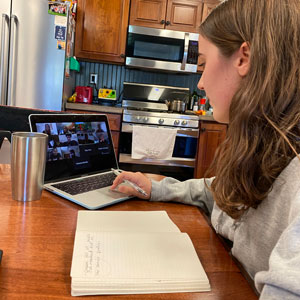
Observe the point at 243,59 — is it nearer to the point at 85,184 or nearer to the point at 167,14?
the point at 85,184

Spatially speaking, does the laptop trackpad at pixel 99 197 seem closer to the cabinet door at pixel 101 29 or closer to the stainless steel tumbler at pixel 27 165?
the stainless steel tumbler at pixel 27 165

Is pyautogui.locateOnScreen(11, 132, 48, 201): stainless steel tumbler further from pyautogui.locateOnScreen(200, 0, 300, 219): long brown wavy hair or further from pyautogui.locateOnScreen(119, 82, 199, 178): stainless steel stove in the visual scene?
pyautogui.locateOnScreen(119, 82, 199, 178): stainless steel stove

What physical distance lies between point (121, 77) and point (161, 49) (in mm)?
561

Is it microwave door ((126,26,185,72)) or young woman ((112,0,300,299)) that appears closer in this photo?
young woman ((112,0,300,299))

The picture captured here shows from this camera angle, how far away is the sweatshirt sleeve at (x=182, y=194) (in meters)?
0.91

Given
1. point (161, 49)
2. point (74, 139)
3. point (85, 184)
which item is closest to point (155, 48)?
point (161, 49)

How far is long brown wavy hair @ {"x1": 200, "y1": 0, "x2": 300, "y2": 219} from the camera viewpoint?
0.55 m

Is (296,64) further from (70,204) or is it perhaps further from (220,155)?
(70,204)

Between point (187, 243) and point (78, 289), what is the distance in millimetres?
238

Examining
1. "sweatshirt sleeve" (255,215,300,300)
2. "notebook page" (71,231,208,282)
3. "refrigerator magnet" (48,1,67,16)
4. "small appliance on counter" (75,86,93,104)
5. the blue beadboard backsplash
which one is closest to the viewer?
"sweatshirt sleeve" (255,215,300,300)

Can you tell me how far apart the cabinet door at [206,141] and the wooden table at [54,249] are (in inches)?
83.6

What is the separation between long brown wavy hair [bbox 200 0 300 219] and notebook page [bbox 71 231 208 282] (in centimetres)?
15

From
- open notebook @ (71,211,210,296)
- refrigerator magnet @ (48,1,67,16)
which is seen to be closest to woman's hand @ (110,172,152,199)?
open notebook @ (71,211,210,296)

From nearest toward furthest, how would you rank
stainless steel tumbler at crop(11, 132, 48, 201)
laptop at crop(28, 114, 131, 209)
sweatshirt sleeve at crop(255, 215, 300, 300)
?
sweatshirt sleeve at crop(255, 215, 300, 300) → stainless steel tumbler at crop(11, 132, 48, 201) → laptop at crop(28, 114, 131, 209)
